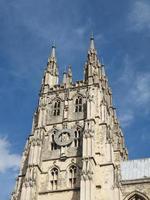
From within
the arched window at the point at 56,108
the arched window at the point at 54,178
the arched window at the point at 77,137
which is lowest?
the arched window at the point at 54,178

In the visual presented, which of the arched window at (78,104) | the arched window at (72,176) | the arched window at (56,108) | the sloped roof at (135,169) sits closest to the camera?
the arched window at (72,176)

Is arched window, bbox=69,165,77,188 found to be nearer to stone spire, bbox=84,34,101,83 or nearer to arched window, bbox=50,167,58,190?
arched window, bbox=50,167,58,190

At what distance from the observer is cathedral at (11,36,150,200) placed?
3978 centimetres

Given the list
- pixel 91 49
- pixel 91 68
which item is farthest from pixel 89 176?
pixel 91 49

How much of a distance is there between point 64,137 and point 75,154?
10.1ft

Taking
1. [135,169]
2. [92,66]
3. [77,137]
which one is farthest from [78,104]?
[135,169]

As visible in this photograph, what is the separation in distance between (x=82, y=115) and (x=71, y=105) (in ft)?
8.79

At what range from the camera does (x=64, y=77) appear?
5375 centimetres

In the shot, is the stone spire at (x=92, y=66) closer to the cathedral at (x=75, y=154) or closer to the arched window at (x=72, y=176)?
the cathedral at (x=75, y=154)

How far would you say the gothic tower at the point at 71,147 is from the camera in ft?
130

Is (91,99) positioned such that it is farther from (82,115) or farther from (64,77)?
(64,77)

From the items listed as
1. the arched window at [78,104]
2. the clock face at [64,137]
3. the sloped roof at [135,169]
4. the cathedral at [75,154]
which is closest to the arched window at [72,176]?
the cathedral at [75,154]

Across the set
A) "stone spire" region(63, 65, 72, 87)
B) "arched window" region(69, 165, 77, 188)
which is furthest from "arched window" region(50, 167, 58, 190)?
"stone spire" region(63, 65, 72, 87)

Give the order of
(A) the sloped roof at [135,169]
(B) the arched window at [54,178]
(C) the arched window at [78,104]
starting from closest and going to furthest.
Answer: (B) the arched window at [54,178] < (A) the sloped roof at [135,169] < (C) the arched window at [78,104]
